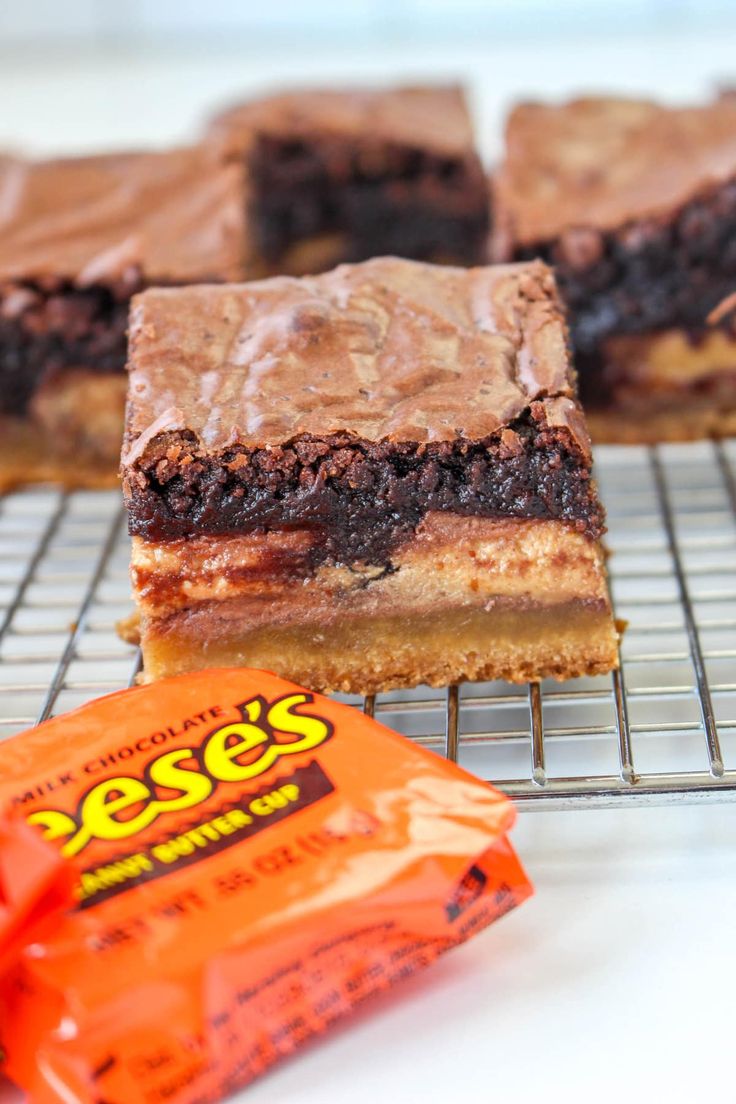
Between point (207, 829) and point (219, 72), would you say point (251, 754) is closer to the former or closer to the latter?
point (207, 829)

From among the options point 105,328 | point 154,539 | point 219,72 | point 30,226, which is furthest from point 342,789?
point 219,72

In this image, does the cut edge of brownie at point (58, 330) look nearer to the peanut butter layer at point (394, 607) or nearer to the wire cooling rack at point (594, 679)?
the wire cooling rack at point (594, 679)

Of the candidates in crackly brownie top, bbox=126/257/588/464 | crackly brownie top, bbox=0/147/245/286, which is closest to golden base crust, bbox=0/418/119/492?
crackly brownie top, bbox=0/147/245/286

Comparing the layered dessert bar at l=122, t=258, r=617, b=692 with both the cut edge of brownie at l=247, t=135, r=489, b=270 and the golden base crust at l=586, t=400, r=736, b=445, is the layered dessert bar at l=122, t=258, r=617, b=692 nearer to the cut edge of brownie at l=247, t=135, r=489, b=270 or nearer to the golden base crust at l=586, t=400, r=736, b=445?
the golden base crust at l=586, t=400, r=736, b=445

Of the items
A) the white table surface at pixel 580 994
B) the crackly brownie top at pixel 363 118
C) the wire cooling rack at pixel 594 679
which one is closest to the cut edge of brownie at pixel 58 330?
the wire cooling rack at pixel 594 679

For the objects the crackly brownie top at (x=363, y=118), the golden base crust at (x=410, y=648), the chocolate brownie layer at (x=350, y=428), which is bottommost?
the golden base crust at (x=410, y=648)

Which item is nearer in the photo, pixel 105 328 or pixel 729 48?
pixel 105 328
